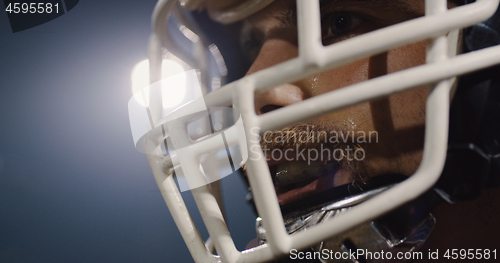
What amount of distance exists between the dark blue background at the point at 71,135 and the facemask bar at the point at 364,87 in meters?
0.45

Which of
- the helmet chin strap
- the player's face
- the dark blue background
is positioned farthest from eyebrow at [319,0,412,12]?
the dark blue background

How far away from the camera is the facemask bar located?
0.79ft

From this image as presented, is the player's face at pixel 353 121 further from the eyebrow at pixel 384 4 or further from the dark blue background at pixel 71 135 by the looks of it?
the dark blue background at pixel 71 135

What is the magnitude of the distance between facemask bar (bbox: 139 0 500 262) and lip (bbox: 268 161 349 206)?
4.4 inches

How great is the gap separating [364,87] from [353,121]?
4.4 inches

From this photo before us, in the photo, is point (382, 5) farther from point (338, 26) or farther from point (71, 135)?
point (71, 135)

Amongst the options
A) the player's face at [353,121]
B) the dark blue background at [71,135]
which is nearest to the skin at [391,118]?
the player's face at [353,121]

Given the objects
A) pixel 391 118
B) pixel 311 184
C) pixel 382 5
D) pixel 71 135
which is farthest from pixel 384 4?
pixel 71 135

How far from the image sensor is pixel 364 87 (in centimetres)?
24

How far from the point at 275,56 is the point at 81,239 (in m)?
0.69

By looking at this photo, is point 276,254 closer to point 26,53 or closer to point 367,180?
point 367,180

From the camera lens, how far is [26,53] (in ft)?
2.09

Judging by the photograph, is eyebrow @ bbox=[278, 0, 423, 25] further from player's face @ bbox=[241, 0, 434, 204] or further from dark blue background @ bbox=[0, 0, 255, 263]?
dark blue background @ bbox=[0, 0, 255, 263]

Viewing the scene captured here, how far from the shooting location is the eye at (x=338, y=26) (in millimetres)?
384
